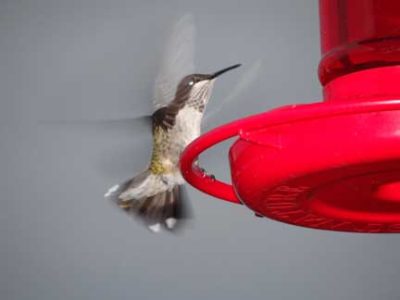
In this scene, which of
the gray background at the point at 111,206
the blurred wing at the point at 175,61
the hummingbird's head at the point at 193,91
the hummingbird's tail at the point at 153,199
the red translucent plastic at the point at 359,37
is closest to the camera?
the red translucent plastic at the point at 359,37

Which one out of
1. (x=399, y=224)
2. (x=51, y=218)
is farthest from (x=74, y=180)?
(x=399, y=224)

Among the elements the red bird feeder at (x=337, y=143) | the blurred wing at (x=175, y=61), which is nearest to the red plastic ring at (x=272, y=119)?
the red bird feeder at (x=337, y=143)

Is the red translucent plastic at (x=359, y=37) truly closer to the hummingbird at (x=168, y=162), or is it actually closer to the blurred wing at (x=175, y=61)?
the blurred wing at (x=175, y=61)

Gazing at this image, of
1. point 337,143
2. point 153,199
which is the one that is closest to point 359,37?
point 337,143

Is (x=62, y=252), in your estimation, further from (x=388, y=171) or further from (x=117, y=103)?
(x=388, y=171)

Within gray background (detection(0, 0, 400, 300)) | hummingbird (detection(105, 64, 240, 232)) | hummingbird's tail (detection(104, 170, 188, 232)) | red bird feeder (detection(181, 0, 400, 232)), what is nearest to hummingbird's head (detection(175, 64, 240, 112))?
hummingbird (detection(105, 64, 240, 232))

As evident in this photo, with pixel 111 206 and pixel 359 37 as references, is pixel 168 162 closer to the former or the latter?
pixel 111 206

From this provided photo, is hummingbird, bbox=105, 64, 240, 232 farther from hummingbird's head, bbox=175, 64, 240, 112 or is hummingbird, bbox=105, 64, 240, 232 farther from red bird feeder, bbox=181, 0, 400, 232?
red bird feeder, bbox=181, 0, 400, 232
